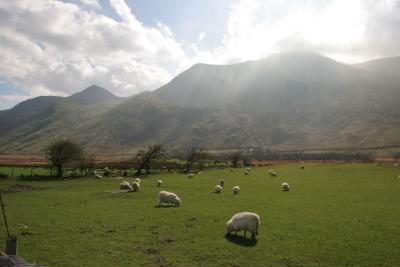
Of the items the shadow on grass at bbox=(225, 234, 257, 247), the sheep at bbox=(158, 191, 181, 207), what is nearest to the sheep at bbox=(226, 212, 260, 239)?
the shadow on grass at bbox=(225, 234, 257, 247)

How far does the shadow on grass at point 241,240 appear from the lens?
55.8 ft

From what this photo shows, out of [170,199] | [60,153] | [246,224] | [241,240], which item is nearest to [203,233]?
[241,240]

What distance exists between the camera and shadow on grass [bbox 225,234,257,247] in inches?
670

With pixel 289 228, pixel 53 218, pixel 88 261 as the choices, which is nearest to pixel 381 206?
pixel 289 228

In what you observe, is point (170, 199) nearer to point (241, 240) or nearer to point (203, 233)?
point (203, 233)

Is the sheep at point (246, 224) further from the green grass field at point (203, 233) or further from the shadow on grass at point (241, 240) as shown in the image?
the green grass field at point (203, 233)

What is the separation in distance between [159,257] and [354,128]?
20753 centimetres

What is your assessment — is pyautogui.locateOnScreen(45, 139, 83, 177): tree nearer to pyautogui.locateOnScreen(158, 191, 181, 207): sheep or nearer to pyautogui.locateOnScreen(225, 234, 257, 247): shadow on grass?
pyautogui.locateOnScreen(158, 191, 181, 207): sheep

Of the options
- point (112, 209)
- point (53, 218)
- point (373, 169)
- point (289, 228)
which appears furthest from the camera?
point (373, 169)

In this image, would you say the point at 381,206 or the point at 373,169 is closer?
Answer: the point at 381,206

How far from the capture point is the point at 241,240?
17.7m

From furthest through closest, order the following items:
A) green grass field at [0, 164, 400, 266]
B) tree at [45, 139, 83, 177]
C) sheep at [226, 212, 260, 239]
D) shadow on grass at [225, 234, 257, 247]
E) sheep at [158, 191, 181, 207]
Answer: tree at [45, 139, 83, 177] → sheep at [158, 191, 181, 207] → sheep at [226, 212, 260, 239] → shadow on grass at [225, 234, 257, 247] → green grass field at [0, 164, 400, 266]

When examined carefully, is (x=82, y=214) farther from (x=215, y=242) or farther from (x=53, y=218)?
(x=215, y=242)

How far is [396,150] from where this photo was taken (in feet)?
469
